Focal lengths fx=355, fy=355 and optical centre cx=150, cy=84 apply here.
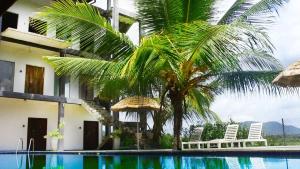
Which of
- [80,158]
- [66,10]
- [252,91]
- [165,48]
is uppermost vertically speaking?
[66,10]

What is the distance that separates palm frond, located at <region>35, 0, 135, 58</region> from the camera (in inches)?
291

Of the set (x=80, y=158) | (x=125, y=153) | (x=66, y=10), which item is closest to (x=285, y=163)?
(x=125, y=153)

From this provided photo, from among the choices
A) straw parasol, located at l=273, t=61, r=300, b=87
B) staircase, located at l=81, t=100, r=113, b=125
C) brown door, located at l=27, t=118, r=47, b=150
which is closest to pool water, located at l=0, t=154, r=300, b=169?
straw parasol, located at l=273, t=61, r=300, b=87

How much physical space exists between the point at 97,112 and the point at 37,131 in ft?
10.0

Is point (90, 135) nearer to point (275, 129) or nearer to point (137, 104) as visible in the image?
point (137, 104)

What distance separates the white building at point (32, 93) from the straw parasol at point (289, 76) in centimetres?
971

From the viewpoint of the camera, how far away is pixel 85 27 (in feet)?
25.2

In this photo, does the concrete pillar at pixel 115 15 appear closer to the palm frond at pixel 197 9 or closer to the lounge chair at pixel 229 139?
the lounge chair at pixel 229 139

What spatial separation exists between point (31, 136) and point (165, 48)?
11.9 metres

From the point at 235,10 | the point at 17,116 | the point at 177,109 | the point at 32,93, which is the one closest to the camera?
the point at 177,109

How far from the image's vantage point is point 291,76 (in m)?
7.37

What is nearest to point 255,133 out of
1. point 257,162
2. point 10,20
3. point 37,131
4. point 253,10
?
point 253,10

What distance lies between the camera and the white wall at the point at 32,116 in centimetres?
1553

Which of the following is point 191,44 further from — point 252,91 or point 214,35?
point 252,91
